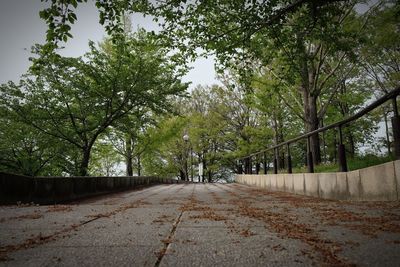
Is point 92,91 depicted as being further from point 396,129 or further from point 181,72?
point 396,129

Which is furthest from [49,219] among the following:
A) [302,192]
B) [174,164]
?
[174,164]

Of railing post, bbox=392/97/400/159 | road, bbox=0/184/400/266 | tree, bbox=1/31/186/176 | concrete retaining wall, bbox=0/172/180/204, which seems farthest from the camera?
tree, bbox=1/31/186/176

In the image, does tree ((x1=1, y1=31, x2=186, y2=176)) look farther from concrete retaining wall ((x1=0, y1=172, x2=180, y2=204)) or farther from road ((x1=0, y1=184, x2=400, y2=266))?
road ((x1=0, y1=184, x2=400, y2=266))

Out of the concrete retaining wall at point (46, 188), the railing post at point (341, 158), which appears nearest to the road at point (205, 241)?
the railing post at point (341, 158)

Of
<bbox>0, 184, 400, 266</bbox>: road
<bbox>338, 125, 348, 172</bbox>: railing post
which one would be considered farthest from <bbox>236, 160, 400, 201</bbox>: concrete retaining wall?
<bbox>0, 184, 400, 266</bbox>: road

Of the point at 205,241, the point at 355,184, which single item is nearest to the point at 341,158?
the point at 355,184

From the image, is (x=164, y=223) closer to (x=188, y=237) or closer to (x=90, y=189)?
(x=188, y=237)

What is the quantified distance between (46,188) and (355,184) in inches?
245

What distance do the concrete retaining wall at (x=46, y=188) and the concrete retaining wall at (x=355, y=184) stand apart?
19.2 ft

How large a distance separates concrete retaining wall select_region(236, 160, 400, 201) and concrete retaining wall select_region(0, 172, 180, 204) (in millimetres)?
5863

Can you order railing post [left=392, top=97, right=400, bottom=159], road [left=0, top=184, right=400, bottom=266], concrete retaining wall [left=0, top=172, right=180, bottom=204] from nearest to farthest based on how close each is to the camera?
road [left=0, top=184, right=400, bottom=266]
railing post [left=392, top=97, right=400, bottom=159]
concrete retaining wall [left=0, top=172, right=180, bottom=204]

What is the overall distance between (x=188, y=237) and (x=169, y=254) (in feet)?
1.72

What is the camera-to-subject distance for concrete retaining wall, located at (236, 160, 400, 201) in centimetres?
399

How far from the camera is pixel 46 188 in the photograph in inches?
242
